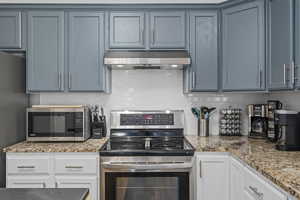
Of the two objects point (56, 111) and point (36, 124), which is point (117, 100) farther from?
point (36, 124)

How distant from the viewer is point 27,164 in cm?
227

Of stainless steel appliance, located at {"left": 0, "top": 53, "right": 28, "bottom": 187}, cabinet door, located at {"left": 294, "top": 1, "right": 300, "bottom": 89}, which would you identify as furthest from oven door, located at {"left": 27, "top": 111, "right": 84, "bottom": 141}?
cabinet door, located at {"left": 294, "top": 1, "right": 300, "bottom": 89}

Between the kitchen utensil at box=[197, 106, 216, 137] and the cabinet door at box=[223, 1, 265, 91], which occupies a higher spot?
the cabinet door at box=[223, 1, 265, 91]

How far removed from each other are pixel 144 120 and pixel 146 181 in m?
0.79

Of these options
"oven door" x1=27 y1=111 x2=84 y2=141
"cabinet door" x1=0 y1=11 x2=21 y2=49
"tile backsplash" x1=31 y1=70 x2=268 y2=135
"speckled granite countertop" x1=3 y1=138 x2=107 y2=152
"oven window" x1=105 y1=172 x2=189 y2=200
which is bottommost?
"oven window" x1=105 y1=172 x2=189 y2=200

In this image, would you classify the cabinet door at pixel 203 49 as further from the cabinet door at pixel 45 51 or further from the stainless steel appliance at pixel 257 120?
the cabinet door at pixel 45 51

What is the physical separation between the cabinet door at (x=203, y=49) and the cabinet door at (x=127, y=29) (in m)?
0.51

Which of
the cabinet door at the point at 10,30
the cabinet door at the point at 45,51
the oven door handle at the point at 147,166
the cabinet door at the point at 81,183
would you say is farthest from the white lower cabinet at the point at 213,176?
the cabinet door at the point at 10,30

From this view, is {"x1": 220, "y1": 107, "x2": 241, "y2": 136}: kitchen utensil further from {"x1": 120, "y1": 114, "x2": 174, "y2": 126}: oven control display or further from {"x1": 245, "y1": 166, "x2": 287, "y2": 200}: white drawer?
{"x1": 245, "y1": 166, "x2": 287, "y2": 200}: white drawer

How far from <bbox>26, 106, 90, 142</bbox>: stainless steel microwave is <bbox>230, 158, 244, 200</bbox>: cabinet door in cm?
138

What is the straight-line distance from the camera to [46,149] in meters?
2.28

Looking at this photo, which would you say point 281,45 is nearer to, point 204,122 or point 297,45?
point 297,45

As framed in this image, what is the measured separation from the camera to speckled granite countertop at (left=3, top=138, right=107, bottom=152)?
2266mm

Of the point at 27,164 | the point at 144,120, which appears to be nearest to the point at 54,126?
the point at 27,164
